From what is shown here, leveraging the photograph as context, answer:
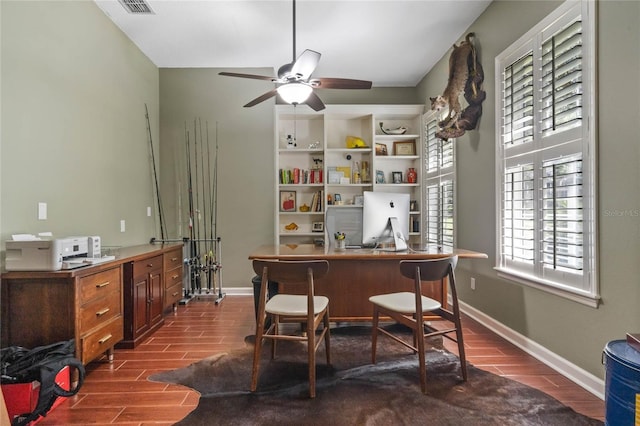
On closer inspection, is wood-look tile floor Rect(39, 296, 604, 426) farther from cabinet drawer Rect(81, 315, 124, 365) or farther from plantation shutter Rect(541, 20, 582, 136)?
plantation shutter Rect(541, 20, 582, 136)

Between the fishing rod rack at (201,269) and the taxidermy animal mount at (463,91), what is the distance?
312 cm

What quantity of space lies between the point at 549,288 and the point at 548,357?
510mm

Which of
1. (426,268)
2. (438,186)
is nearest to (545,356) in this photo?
(426,268)

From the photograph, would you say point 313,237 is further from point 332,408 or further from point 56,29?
point 56,29

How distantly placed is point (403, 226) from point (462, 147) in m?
1.40

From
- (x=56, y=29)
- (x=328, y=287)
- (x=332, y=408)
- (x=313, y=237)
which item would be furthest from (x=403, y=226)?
(x=56, y=29)

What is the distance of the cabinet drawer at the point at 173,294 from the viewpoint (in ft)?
A: 11.5

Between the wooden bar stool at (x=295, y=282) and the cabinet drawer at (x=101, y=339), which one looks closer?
the wooden bar stool at (x=295, y=282)

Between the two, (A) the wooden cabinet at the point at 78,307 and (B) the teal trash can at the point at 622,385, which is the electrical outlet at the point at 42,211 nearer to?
(A) the wooden cabinet at the point at 78,307

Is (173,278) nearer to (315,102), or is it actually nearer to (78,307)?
(78,307)

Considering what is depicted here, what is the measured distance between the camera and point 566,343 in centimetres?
224

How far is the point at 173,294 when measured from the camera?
12.0ft

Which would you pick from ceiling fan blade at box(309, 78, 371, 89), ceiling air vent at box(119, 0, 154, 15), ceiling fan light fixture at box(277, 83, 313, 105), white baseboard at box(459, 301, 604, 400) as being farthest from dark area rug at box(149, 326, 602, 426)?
ceiling air vent at box(119, 0, 154, 15)

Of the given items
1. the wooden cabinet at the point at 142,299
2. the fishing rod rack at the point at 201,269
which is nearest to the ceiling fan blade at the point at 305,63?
the wooden cabinet at the point at 142,299
